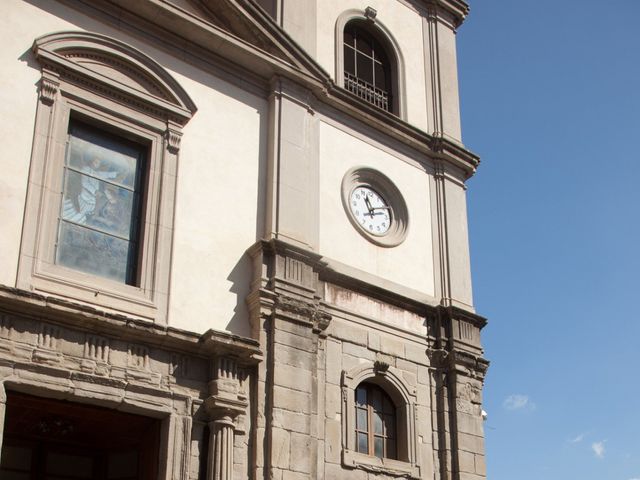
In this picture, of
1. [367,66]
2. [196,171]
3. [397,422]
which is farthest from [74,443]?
[367,66]

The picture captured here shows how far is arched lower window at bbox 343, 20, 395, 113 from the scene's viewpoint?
18578 millimetres

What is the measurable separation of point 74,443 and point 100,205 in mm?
4099

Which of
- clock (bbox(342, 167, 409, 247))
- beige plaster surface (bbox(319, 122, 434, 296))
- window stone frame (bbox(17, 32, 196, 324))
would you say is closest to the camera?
window stone frame (bbox(17, 32, 196, 324))

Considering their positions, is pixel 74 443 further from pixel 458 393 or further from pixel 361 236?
pixel 458 393

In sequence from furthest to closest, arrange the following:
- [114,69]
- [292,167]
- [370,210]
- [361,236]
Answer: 1. [370,210]
2. [361,236]
3. [292,167]
4. [114,69]

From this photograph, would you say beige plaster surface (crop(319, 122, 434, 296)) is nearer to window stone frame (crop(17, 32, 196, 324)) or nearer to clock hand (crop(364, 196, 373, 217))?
clock hand (crop(364, 196, 373, 217))

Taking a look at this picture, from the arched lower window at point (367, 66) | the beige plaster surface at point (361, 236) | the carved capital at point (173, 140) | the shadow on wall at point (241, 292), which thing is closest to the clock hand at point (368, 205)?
the beige plaster surface at point (361, 236)

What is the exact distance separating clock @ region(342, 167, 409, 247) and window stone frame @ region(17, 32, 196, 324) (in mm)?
3472

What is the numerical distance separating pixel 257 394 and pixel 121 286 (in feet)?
8.20

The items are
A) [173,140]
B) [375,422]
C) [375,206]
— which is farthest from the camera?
[375,206]

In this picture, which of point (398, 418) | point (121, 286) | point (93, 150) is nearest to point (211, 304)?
point (121, 286)

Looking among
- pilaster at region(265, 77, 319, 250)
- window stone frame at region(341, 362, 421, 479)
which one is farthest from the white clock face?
window stone frame at region(341, 362, 421, 479)

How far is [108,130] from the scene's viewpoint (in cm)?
1420

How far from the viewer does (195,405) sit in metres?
13.2
